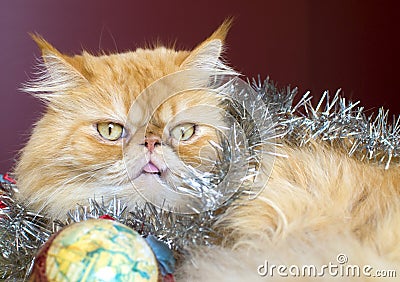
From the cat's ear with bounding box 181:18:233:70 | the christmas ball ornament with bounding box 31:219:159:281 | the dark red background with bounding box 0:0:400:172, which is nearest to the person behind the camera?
the christmas ball ornament with bounding box 31:219:159:281

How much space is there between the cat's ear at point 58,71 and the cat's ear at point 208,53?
18cm

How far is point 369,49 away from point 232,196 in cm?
→ 189

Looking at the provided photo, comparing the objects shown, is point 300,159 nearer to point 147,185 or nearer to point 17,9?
point 147,185

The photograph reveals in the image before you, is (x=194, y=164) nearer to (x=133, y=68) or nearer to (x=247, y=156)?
(x=247, y=156)

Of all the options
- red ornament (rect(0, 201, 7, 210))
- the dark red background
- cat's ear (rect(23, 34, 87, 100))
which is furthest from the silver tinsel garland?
the dark red background

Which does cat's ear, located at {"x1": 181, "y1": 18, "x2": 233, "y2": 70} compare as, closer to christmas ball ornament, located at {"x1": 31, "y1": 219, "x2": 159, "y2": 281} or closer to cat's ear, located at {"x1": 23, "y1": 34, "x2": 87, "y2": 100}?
cat's ear, located at {"x1": 23, "y1": 34, "x2": 87, "y2": 100}

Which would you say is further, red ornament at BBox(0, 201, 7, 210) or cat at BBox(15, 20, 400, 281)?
red ornament at BBox(0, 201, 7, 210)

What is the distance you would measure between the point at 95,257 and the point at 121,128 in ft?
1.10

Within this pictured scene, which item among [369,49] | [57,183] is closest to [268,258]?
[57,183]

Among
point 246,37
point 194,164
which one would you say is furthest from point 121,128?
point 246,37

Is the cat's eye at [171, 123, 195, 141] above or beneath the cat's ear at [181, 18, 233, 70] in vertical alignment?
beneath

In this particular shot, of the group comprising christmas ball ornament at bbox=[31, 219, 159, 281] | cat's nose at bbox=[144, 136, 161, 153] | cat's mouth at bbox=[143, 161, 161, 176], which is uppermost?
cat's nose at bbox=[144, 136, 161, 153]

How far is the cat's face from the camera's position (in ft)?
2.30

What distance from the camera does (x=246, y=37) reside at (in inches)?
84.7
